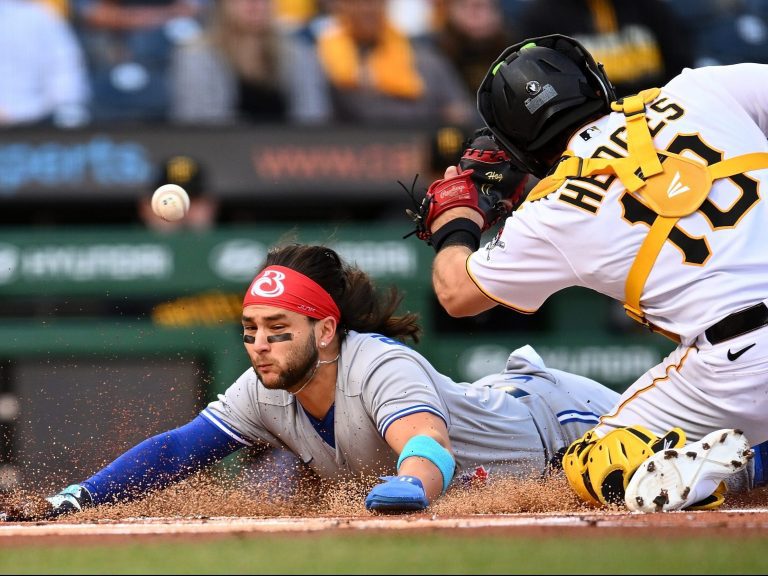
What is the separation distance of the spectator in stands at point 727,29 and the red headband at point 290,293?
4.96 metres

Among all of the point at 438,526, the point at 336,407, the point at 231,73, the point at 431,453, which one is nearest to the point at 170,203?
the point at 336,407

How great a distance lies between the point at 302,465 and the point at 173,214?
1183 millimetres

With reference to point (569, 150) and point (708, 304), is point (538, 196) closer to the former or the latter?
point (569, 150)

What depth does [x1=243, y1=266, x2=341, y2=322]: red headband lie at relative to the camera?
4.71 meters

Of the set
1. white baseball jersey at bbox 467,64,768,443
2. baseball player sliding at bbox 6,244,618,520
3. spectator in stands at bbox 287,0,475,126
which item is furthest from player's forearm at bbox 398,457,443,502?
spectator in stands at bbox 287,0,475,126

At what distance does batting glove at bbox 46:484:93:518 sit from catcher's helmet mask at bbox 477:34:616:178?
6.64 feet

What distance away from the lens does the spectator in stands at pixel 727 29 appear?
8984 millimetres

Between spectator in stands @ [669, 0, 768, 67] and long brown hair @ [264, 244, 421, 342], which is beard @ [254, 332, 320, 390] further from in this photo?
spectator in stands @ [669, 0, 768, 67]

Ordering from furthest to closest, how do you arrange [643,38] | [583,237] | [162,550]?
[643,38] < [583,237] < [162,550]

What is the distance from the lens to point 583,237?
3947 millimetres

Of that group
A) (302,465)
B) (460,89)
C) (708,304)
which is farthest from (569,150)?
(460,89)

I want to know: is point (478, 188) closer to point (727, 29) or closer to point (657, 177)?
point (657, 177)

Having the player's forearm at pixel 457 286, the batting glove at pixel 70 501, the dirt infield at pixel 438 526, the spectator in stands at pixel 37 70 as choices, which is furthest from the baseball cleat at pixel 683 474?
the spectator in stands at pixel 37 70

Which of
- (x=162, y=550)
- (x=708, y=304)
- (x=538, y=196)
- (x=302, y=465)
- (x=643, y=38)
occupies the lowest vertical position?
(x=302, y=465)
